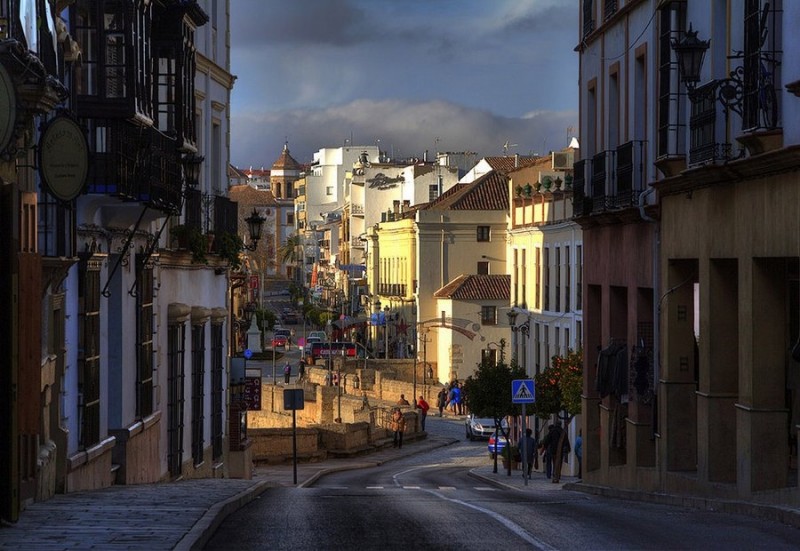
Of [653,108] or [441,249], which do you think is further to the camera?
[441,249]

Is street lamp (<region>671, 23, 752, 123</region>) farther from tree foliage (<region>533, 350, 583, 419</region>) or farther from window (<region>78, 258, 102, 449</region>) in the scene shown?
tree foliage (<region>533, 350, 583, 419</region>)

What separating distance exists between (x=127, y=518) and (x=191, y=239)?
14217 mm

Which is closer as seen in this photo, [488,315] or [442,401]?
[442,401]

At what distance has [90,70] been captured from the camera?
20766mm

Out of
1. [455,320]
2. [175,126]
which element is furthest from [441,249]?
[175,126]

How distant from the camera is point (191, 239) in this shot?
1113 inches

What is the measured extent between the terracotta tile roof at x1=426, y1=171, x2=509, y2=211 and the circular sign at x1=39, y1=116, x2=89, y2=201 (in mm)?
67870

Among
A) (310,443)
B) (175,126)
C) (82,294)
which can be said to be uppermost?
(175,126)

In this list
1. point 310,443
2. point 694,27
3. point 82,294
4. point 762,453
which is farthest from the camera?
point 310,443

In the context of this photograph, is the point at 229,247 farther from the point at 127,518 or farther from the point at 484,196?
the point at 484,196

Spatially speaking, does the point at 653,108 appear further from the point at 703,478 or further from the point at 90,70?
the point at 90,70

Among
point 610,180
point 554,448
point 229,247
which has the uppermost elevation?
point 610,180

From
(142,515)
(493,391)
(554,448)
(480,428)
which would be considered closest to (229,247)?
(554,448)

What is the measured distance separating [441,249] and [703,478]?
6693 centimetres
